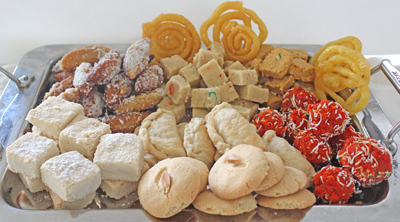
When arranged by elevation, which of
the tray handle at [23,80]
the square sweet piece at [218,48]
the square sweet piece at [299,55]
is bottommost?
the tray handle at [23,80]

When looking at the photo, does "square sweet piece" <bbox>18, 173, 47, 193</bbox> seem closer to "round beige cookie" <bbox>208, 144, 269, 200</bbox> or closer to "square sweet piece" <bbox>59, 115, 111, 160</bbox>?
"square sweet piece" <bbox>59, 115, 111, 160</bbox>

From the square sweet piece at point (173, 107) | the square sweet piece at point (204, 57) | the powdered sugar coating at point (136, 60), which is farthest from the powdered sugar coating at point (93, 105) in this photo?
the square sweet piece at point (204, 57)

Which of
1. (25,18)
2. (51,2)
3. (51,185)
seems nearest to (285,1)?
(51,2)

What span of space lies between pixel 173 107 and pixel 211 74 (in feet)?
1.13

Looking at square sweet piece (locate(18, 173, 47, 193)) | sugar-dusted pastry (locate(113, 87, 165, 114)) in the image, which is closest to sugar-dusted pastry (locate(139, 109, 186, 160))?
sugar-dusted pastry (locate(113, 87, 165, 114))

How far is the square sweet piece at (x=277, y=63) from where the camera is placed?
2273 mm

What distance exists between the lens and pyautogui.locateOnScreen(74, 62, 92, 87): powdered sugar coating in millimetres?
2092

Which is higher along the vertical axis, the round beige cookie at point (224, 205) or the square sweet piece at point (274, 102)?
the square sweet piece at point (274, 102)

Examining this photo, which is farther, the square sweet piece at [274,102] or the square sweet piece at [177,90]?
the square sweet piece at [274,102]

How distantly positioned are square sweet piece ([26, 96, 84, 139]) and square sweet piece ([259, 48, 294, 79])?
4.20 ft

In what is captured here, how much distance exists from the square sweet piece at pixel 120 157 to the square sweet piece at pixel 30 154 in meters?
0.26

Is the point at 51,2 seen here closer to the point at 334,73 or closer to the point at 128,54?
the point at 128,54

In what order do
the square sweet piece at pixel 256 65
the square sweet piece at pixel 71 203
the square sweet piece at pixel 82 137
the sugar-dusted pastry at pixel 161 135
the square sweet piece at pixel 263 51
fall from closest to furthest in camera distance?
the square sweet piece at pixel 71 203
the square sweet piece at pixel 82 137
the sugar-dusted pastry at pixel 161 135
the square sweet piece at pixel 256 65
the square sweet piece at pixel 263 51

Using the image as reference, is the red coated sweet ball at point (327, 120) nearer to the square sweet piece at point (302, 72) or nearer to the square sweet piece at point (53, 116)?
the square sweet piece at point (302, 72)
